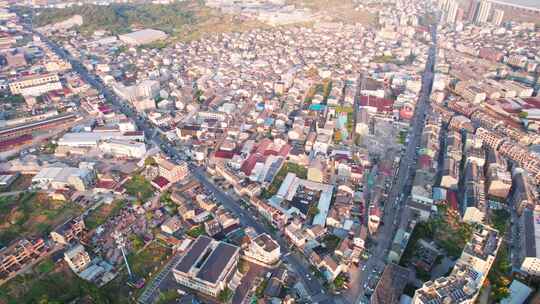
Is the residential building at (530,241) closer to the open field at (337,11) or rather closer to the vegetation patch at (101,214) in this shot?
the vegetation patch at (101,214)

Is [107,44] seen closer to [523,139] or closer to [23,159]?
[23,159]

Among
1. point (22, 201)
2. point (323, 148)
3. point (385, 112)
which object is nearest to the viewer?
point (22, 201)

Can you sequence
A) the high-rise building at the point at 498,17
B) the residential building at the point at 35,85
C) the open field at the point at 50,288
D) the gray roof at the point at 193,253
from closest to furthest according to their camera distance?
the open field at the point at 50,288 → the gray roof at the point at 193,253 → the residential building at the point at 35,85 → the high-rise building at the point at 498,17

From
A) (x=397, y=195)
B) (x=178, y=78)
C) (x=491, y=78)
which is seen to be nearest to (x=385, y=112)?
(x=397, y=195)

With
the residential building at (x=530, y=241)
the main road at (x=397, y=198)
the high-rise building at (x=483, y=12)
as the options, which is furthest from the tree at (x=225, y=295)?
the high-rise building at (x=483, y=12)

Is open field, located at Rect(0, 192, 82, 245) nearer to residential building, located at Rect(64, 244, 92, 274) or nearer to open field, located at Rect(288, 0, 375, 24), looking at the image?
residential building, located at Rect(64, 244, 92, 274)

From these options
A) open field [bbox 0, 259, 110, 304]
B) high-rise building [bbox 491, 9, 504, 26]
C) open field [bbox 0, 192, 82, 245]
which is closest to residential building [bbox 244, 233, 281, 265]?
open field [bbox 0, 259, 110, 304]
